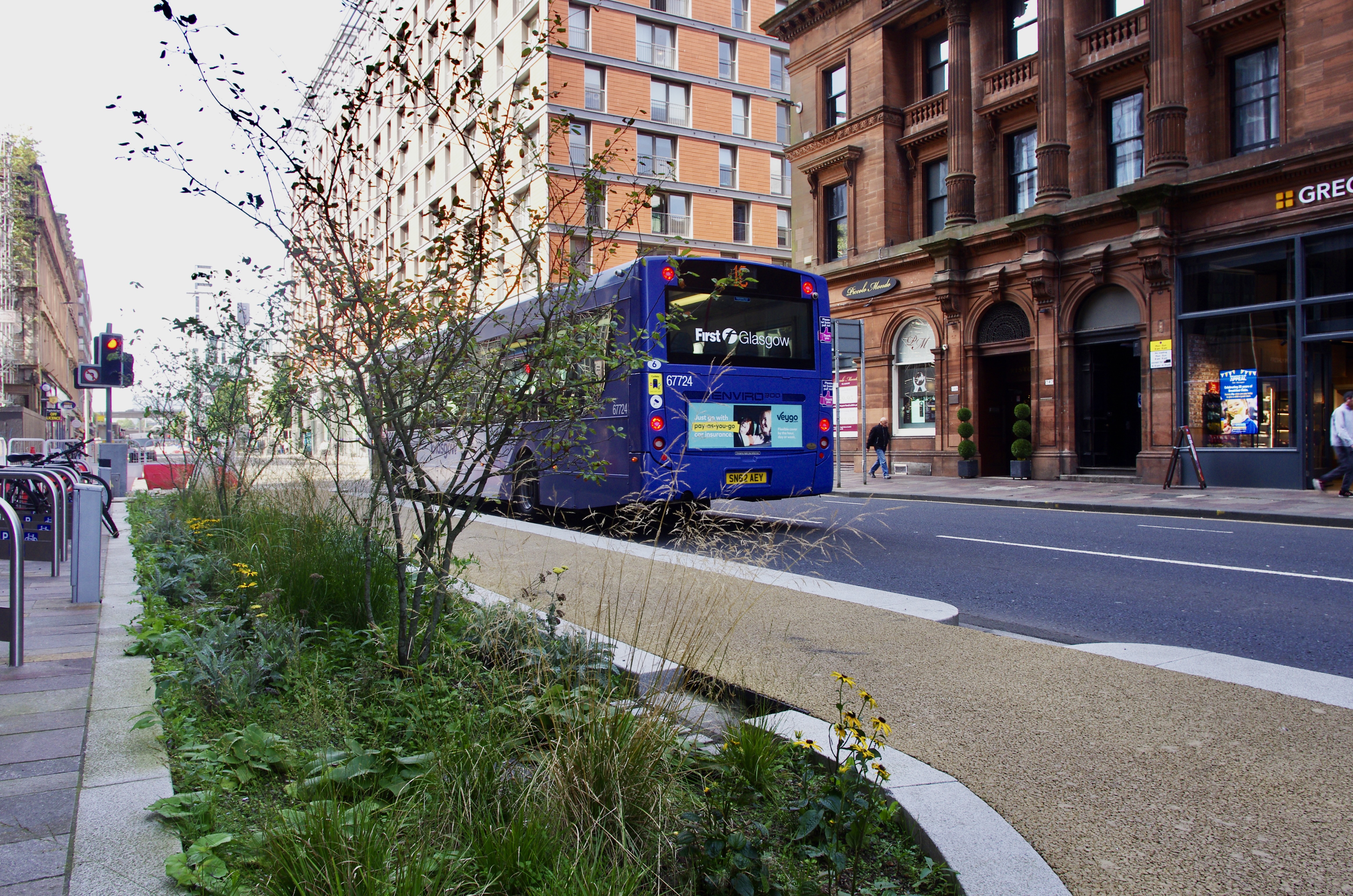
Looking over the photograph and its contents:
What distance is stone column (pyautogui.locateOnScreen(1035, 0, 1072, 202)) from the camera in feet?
68.7

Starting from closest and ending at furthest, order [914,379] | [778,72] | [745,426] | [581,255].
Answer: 1. [581,255]
2. [745,426]
3. [914,379]
4. [778,72]

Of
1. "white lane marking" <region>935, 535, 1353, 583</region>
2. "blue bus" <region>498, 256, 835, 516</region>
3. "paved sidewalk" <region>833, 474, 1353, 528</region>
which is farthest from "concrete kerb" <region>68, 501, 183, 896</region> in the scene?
"paved sidewalk" <region>833, 474, 1353, 528</region>

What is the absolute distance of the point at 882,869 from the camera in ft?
8.03

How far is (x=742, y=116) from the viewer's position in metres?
46.4

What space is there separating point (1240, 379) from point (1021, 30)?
36.7 feet

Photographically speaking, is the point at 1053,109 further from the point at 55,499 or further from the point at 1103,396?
the point at 55,499

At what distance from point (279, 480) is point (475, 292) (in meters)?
5.53

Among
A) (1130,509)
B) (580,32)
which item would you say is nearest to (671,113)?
(580,32)

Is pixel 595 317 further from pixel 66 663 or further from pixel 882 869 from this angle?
pixel 66 663

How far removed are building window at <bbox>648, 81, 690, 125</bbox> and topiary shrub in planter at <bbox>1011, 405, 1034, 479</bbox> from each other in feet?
92.7

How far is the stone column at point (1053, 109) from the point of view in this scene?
824 inches

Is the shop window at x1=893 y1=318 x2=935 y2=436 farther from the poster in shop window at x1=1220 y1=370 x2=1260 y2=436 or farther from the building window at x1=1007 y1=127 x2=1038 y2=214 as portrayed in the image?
the poster in shop window at x1=1220 y1=370 x2=1260 y2=436

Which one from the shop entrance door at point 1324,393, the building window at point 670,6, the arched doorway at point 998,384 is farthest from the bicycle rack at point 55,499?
the building window at point 670,6

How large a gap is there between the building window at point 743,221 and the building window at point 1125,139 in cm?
2667
